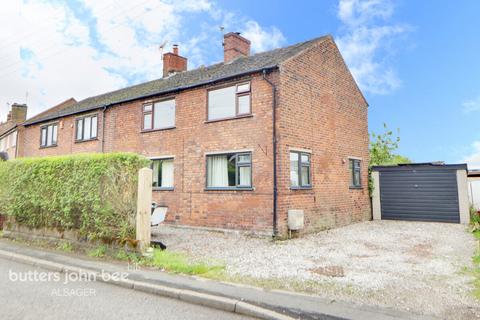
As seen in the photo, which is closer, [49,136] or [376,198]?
[376,198]

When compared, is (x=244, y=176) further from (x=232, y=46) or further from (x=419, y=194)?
(x=419, y=194)

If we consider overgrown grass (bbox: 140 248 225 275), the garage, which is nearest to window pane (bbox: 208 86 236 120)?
overgrown grass (bbox: 140 248 225 275)

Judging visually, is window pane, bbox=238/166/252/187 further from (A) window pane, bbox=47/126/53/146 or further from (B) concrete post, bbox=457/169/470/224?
(A) window pane, bbox=47/126/53/146

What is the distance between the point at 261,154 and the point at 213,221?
293cm

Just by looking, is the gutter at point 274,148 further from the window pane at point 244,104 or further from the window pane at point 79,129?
the window pane at point 79,129

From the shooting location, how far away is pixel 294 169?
11508mm

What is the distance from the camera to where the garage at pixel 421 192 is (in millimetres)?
14547

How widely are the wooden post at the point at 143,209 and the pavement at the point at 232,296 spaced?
2.07 ft

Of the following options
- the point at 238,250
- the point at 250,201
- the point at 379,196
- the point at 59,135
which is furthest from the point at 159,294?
the point at 59,135

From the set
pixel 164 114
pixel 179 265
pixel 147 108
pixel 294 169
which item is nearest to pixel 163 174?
pixel 164 114

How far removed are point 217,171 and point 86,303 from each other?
7.63 metres

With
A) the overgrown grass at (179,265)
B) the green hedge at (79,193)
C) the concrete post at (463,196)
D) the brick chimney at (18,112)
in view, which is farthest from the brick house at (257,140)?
the brick chimney at (18,112)

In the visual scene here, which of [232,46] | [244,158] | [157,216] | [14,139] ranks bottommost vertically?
[157,216]

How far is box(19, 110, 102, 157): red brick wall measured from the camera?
57.1ft
